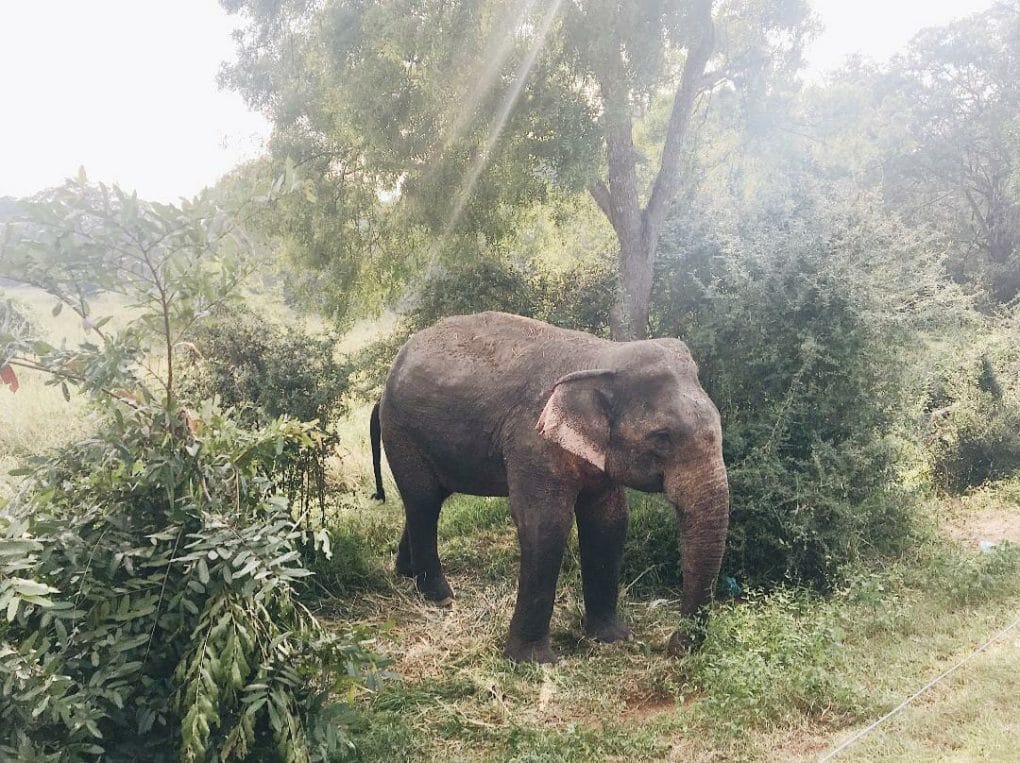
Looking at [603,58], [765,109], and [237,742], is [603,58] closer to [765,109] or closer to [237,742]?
[765,109]

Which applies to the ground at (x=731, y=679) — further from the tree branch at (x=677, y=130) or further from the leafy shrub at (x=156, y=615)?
the tree branch at (x=677, y=130)

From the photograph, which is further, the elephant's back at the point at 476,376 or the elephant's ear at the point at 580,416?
the elephant's back at the point at 476,376

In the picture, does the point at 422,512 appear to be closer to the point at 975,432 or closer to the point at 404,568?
the point at 404,568

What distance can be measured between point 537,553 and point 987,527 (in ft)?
18.1

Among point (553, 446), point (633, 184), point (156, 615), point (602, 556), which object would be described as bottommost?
point (602, 556)

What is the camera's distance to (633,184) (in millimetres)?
9305

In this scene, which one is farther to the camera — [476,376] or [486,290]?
[486,290]

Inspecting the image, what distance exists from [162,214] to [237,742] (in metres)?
2.37

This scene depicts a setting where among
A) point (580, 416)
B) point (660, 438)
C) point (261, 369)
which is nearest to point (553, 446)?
point (580, 416)

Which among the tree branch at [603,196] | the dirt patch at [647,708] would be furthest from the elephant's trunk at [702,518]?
the tree branch at [603,196]

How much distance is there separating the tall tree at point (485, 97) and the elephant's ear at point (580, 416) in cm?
355

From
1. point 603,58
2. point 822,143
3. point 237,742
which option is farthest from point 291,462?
point 822,143

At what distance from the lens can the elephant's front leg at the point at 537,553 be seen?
5.09 metres

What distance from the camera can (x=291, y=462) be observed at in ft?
22.3
